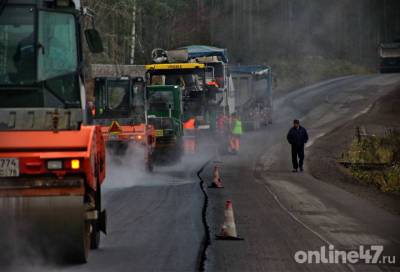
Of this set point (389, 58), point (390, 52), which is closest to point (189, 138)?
point (390, 52)

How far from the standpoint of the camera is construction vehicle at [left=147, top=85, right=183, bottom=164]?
26.8 m

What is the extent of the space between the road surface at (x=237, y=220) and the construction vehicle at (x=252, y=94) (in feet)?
50.0

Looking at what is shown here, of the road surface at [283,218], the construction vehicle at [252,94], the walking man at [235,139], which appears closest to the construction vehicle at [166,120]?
the road surface at [283,218]

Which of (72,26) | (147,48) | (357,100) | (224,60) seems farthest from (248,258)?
(147,48)

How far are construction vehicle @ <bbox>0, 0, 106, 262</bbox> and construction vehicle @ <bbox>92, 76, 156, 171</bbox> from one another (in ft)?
38.4

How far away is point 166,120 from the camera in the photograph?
1065 inches

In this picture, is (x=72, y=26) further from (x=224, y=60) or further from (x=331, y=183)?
(x=224, y=60)

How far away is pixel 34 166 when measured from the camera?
9203mm

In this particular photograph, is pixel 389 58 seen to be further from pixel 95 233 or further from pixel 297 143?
pixel 95 233

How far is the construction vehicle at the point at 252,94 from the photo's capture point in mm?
45312

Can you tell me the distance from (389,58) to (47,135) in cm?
6641

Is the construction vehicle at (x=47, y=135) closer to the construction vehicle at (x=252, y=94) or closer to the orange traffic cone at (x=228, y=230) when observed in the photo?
the orange traffic cone at (x=228, y=230)

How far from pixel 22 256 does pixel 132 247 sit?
2.17 meters

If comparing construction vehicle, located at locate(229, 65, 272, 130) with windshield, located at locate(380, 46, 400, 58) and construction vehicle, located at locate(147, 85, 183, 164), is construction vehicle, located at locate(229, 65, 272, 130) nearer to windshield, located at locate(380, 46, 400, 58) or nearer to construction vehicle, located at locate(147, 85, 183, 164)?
construction vehicle, located at locate(147, 85, 183, 164)
